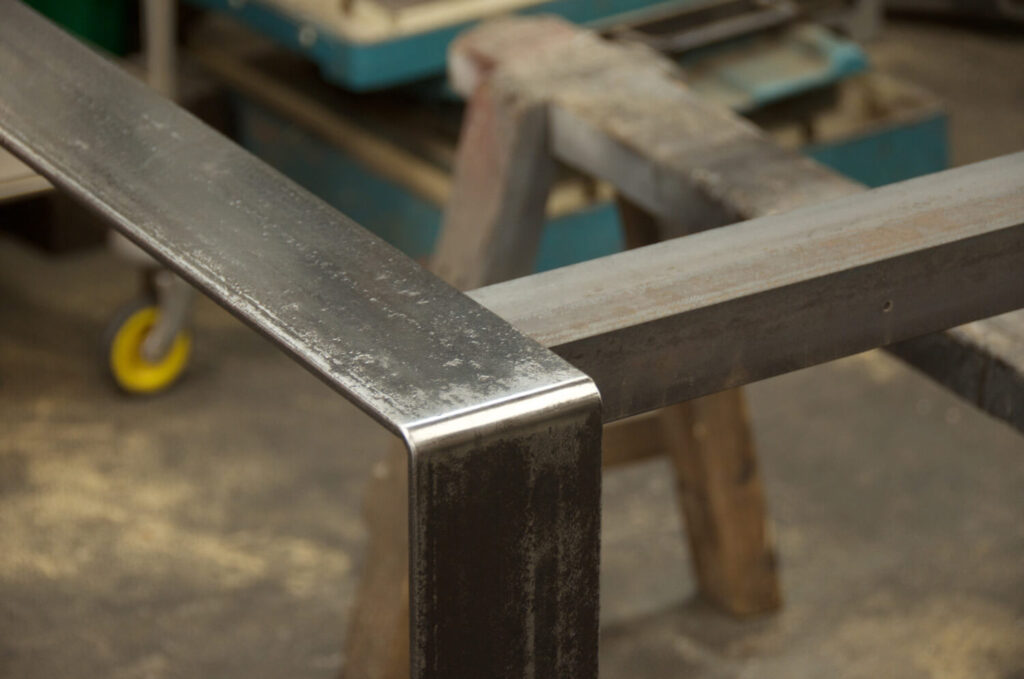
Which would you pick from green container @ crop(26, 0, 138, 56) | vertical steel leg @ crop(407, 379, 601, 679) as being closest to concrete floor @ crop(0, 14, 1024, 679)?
green container @ crop(26, 0, 138, 56)

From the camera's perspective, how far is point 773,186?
1.16 metres

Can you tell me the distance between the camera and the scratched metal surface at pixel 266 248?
572 millimetres

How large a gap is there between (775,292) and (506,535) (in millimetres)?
205

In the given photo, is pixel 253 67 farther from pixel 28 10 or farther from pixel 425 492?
pixel 425 492

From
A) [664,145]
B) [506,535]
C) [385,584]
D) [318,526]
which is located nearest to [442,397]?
[506,535]

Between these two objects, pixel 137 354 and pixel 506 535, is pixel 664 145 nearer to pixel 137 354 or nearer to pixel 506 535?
pixel 506 535

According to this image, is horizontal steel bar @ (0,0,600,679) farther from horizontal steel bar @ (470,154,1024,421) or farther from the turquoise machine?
the turquoise machine

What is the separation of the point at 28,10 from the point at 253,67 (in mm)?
1901

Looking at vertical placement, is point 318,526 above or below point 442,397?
below

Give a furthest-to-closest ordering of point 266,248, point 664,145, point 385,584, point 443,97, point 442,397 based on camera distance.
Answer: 1. point 443,97
2. point 385,584
3. point 664,145
4. point 266,248
5. point 442,397

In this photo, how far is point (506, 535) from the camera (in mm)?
563

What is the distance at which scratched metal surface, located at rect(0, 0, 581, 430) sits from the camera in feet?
1.88

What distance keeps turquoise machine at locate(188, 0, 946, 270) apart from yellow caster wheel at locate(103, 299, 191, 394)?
0.44 m

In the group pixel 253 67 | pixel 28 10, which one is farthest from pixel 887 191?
pixel 253 67
